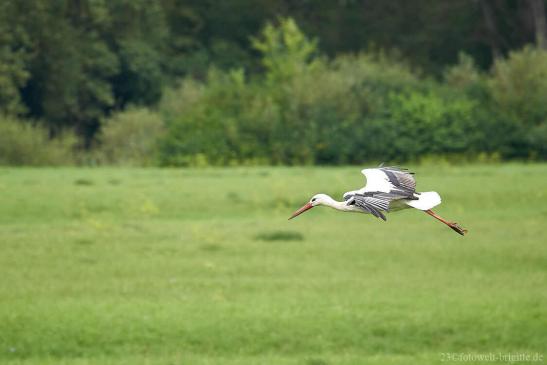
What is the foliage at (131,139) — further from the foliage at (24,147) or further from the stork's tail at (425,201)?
the stork's tail at (425,201)

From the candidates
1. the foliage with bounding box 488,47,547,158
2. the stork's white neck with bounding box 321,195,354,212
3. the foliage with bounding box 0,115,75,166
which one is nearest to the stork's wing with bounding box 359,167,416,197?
the stork's white neck with bounding box 321,195,354,212

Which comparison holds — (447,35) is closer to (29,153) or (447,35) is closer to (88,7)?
(88,7)

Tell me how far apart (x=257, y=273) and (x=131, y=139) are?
81.8ft

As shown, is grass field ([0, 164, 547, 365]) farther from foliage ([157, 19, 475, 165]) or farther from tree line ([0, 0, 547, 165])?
tree line ([0, 0, 547, 165])

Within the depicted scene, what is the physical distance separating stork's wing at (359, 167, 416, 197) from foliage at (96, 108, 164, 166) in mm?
28073

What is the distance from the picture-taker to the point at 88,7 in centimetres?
5350

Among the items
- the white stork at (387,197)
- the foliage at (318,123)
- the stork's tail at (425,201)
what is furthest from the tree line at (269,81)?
the stork's tail at (425,201)

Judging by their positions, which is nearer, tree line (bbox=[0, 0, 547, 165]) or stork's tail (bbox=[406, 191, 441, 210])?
stork's tail (bbox=[406, 191, 441, 210])

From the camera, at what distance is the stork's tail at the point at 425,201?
9.12 meters

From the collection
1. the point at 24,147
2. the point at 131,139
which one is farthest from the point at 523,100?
the point at 24,147

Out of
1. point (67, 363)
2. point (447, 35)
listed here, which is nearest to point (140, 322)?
point (67, 363)

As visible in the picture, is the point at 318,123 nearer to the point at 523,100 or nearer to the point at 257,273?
the point at 523,100

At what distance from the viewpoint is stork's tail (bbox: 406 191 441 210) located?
9.12 metres

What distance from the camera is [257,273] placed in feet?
60.8
